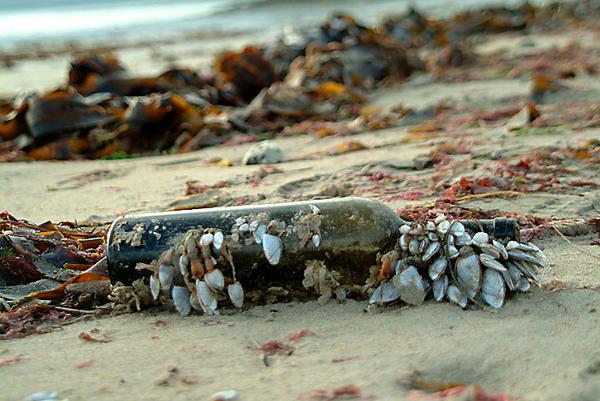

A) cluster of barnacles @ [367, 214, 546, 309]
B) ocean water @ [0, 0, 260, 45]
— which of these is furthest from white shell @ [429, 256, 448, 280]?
ocean water @ [0, 0, 260, 45]

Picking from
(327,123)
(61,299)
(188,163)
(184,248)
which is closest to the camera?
(184,248)

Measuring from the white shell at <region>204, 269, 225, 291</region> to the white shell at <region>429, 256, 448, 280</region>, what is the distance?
59cm

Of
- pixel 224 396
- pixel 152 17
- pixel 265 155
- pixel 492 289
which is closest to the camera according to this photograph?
pixel 224 396

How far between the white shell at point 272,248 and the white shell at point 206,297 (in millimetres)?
193

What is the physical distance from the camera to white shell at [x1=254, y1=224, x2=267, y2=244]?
7.26 ft

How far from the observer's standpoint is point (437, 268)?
215 centimetres

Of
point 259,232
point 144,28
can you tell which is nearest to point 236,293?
point 259,232

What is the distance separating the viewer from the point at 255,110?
18.5 ft

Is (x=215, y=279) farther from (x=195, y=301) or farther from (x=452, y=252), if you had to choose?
(x=452, y=252)

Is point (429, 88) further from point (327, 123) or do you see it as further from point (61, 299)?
point (61, 299)

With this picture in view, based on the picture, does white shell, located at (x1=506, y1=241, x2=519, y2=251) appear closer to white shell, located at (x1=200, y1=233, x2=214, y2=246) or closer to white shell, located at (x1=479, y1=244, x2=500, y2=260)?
white shell, located at (x1=479, y1=244, x2=500, y2=260)

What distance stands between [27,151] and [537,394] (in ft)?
14.2

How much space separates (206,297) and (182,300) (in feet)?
0.25

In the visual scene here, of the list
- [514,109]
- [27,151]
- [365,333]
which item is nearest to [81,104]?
[27,151]
